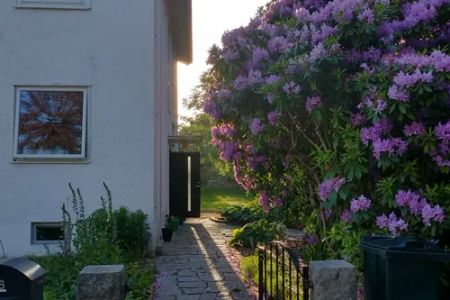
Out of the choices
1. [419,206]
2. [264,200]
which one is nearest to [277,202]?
[264,200]

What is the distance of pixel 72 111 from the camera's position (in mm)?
8805

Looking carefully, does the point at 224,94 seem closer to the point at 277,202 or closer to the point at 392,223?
the point at 277,202

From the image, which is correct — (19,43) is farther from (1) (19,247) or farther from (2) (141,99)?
(1) (19,247)

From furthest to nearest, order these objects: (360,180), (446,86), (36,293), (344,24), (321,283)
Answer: (344,24) → (360,180) → (446,86) → (321,283) → (36,293)

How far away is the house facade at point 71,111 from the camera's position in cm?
865

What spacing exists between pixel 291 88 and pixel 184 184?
850 centimetres

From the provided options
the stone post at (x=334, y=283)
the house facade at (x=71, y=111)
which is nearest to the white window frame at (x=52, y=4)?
the house facade at (x=71, y=111)

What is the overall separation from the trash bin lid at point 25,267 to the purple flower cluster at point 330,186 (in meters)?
2.88

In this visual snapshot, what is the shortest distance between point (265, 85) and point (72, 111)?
451 cm

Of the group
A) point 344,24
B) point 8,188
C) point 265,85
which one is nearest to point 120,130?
point 8,188

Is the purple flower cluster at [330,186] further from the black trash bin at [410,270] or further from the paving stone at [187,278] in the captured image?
the paving stone at [187,278]

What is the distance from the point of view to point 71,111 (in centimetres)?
880

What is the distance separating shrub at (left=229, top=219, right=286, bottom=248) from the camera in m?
8.84

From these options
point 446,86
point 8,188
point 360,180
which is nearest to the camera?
point 446,86
